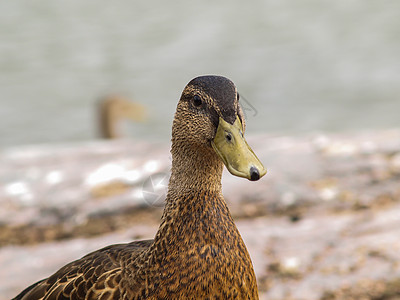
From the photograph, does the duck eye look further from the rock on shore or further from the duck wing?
the rock on shore

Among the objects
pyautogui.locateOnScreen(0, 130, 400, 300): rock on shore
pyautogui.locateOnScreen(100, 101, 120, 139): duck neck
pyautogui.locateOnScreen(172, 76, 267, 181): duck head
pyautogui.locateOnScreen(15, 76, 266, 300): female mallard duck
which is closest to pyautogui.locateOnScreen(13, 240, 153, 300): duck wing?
pyautogui.locateOnScreen(15, 76, 266, 300): female mallard duck

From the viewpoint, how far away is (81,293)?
245 cm

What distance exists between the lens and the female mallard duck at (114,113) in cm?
948

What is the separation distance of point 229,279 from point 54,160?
2583 millimetres

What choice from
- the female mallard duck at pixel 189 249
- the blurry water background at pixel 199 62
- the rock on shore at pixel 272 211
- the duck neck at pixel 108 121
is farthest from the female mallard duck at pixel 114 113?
the female mallard duck at pixel 189 249

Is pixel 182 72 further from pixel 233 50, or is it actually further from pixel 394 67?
pixel 394 67

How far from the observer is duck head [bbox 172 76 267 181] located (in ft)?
6.81

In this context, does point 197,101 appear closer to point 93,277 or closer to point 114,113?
point 93,277

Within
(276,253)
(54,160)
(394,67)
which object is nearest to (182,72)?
(394,67)

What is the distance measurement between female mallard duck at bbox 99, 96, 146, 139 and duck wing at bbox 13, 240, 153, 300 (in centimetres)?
680

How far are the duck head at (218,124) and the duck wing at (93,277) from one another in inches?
22.1

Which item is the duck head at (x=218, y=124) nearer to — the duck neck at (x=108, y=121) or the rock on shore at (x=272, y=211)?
the rock on shore at (x=272, y=211)

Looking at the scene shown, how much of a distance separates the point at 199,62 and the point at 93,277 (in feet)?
33.5

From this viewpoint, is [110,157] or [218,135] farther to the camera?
[110,157]
